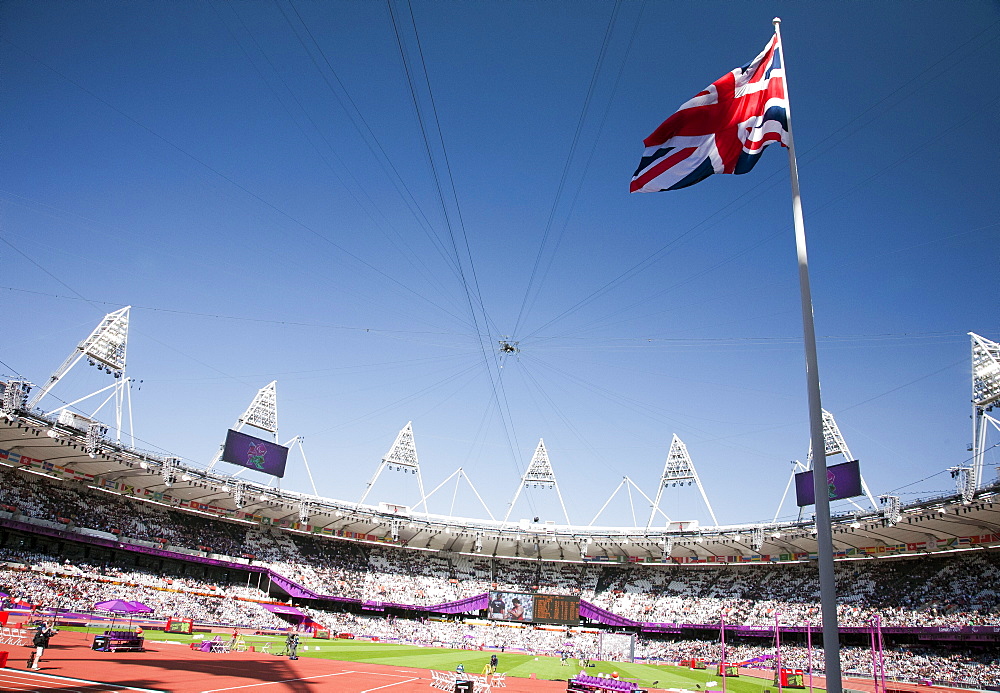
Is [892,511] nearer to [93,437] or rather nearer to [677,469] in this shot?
[677,469]

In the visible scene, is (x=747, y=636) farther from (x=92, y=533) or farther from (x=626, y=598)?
(x=92, y=533)

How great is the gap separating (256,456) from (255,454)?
226 mm

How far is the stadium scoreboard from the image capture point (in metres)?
58.0

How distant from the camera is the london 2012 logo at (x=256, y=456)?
205ft

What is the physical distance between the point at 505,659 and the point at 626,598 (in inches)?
895

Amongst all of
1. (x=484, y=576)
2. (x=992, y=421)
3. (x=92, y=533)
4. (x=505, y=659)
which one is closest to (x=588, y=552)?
(x=484, y=576)

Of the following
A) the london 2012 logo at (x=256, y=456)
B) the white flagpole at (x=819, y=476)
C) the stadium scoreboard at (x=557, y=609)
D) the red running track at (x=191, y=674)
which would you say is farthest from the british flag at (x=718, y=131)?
the london 2012 logo at (x=256, y=456)

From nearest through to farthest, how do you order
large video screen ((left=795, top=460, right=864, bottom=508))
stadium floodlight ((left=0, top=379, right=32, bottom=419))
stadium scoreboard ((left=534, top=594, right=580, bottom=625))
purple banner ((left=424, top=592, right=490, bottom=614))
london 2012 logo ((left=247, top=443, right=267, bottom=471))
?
stadium floodlight ((left=0, top=379, right=32, bottom=419)) < large video screen ((left=795, top=460, right=864, bottom=508)) < stadium scoreboard ((left=534, top=594, right=580, bottom=625)) < london 2012 logo ((left=247, top=443, right=267, bottom=471)) < purple banner ((left=424, top=592, right=490, bottom=614))

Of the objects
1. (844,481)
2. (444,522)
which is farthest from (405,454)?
(844,481)

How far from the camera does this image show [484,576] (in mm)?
76688

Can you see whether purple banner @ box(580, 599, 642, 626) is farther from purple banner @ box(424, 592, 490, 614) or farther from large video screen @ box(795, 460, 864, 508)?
large video screen @ box(795, 460, 864, 508)

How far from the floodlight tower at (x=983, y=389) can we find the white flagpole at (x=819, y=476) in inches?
1853

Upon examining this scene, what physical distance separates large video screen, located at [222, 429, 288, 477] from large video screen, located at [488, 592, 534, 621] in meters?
25.5

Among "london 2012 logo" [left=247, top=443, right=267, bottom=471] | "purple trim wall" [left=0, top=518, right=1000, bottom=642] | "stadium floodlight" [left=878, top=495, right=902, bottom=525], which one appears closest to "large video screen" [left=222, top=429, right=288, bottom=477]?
"london 2012 logo" [left=247, top=443, right=267, bottom=471]
